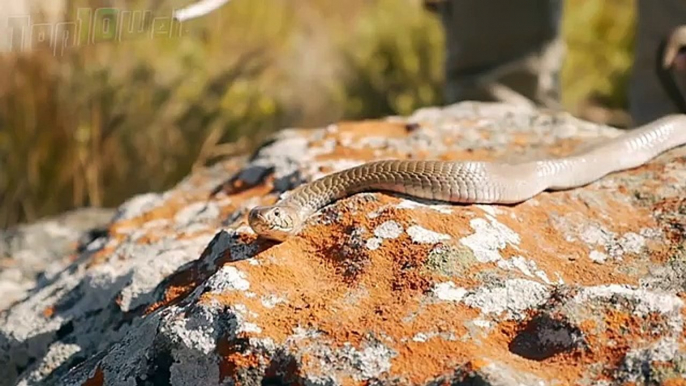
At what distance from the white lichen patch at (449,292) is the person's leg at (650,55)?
8.42ft

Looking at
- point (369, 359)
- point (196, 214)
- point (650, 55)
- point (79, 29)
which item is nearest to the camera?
point (369, 359)

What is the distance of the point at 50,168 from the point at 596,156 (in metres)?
3.27

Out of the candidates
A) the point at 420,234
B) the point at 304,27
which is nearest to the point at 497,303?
the point at 420,234

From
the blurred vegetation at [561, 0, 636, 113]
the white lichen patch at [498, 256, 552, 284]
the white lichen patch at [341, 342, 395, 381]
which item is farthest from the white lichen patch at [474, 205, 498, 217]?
the blurred vegetation at [561, 0, 636, 113]

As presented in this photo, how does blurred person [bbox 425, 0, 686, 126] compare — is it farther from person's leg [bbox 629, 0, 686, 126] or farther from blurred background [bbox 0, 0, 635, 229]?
blurred background [bbox 0, 0, 635, 229]

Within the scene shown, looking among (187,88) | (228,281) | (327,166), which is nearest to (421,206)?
(228,281)

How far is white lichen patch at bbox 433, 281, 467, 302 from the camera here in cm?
196

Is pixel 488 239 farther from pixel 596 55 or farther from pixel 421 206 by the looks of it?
pixel 596 55

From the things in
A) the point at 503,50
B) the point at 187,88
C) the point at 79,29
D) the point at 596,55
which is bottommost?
the point at 596,55

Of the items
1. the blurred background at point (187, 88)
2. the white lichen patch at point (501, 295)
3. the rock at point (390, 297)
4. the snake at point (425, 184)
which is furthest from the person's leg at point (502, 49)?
the white lichen patch at point (501, 295)

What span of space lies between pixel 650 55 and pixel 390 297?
2.99 meters

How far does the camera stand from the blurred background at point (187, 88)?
16.2 feet

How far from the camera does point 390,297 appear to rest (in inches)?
77.6

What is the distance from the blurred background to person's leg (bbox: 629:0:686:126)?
2.10 metres
